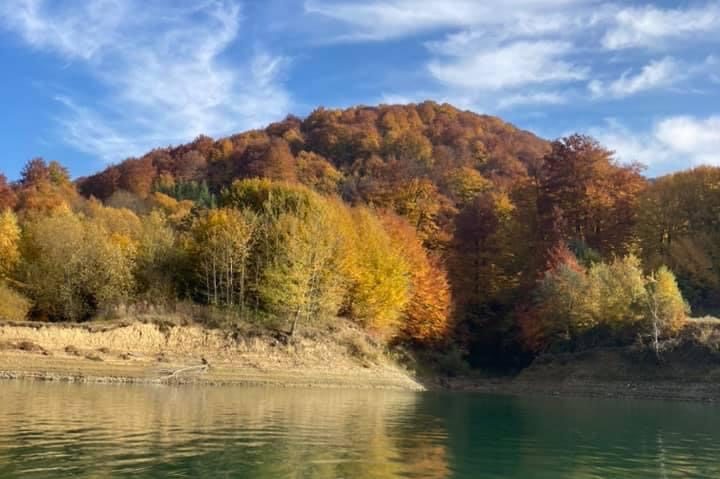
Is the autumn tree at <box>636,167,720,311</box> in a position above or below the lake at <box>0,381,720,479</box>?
above

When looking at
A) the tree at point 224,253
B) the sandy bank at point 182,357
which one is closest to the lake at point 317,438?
the sandy bank at point 182,357

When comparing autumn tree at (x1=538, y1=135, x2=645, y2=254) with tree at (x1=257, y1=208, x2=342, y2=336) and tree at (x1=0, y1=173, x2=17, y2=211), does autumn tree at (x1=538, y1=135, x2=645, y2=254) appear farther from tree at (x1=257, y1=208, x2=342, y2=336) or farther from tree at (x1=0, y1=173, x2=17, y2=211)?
tree at (x1=0, y1=173, x2=17, y2=211)

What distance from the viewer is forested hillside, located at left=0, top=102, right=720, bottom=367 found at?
58.1m

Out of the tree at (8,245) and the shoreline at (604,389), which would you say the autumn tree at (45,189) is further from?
the shoreline at (604,389)

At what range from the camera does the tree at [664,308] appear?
202ft

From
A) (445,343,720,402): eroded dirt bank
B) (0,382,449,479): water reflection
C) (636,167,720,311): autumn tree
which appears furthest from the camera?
(636,167,720,311): autumn tree

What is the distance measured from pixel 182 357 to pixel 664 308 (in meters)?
40.8

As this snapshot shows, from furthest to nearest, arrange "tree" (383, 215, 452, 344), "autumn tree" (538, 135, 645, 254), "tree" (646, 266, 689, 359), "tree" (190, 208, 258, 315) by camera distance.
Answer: "autumn tree" (538, 135, 645, 254) → "tree" (383, 215, 452, 344) → "tree" (646, 266, 689, 359) → "tree" (190, 208, 258, 315)

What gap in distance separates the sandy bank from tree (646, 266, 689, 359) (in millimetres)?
21691

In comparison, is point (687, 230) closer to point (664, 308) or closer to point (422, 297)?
point (664, 308)

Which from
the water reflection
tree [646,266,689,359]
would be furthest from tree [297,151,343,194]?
the water reflection

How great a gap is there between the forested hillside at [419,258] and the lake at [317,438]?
721 inches

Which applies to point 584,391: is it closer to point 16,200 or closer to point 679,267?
point 679,267

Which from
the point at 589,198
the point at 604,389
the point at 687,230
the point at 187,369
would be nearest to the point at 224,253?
the point at 187,369
